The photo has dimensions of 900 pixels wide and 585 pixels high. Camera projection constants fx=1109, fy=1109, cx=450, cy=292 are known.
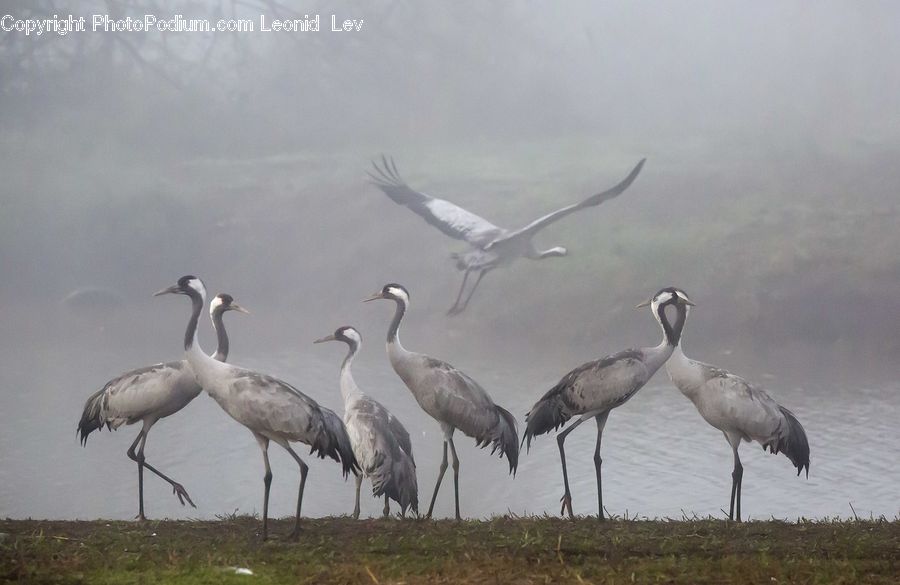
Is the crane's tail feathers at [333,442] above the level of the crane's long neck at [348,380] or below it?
below

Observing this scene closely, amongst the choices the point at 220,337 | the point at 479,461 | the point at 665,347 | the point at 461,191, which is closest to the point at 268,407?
the point at 220,337

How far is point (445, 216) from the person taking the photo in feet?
Answer: 34.0

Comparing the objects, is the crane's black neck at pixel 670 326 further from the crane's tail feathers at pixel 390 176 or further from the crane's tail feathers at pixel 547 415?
the crane's tail feathers at pixel 390 176

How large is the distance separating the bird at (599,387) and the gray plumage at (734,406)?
0.12 m

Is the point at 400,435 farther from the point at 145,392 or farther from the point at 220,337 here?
the point at 145,392

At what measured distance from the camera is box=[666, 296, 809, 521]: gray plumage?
15.8 ft

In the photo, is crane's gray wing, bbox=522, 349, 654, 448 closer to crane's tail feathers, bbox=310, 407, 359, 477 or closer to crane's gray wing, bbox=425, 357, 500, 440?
crane's gray wing, bbox=425, 357, 500, 440

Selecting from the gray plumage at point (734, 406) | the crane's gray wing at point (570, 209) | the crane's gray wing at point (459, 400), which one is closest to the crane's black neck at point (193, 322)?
the crane's gray wing at point (459, 400)

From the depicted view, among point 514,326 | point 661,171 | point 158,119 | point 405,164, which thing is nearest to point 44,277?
point 158,119

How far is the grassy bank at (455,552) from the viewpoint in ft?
10.8

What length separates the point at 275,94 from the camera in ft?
45.5

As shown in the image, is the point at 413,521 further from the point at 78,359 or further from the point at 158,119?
the point at 158,119

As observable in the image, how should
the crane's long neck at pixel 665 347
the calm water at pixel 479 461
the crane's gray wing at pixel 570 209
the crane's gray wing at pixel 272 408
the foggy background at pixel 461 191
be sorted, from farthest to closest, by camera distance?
the foggy background at pixel 461 191, the crane's gray wing at pixel 570 209, the calm water at pixel 479 461, the crane's long neck at pixel 665 347, the crane's gray wing at pixel 272 408

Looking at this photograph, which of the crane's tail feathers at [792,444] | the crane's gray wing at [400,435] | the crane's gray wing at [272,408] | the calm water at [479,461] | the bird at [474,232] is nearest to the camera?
the crane's gray wing at [272,408]
